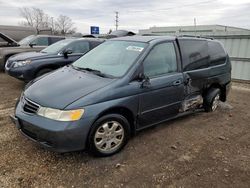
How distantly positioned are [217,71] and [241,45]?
5.76 metres

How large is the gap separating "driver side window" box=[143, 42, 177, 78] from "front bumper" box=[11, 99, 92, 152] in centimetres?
135

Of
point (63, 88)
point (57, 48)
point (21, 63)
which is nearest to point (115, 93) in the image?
point (63, 88)

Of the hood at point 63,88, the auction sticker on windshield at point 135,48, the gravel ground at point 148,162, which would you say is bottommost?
the gravel ground at point 148,162

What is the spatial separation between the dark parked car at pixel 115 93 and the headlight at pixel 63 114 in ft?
0.04

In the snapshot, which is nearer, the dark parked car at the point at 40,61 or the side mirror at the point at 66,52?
the dark parked car at the point at 40,61

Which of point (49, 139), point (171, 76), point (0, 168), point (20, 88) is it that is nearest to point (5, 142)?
point (0, 168)

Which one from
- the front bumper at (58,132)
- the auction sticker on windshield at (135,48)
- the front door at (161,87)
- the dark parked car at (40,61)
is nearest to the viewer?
the front bumper at (58,132)

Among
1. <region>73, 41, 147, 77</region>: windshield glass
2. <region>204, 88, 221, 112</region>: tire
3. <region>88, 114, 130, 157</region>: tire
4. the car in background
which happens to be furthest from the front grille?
the car in background

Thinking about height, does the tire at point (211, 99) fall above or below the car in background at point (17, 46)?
below

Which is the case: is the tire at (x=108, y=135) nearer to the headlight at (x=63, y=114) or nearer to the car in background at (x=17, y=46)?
the headlight at (x=63, y=114)

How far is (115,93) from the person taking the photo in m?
3.38

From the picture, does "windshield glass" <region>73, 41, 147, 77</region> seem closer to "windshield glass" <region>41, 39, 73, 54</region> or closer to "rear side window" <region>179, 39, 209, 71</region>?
"rear side window" <region>179, 39, 209, 71</region>

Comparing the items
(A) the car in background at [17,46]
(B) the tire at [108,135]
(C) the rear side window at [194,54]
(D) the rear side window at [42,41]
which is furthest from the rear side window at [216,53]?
(D) the rear side window at [42,41]

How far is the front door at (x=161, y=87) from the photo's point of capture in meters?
3.81
